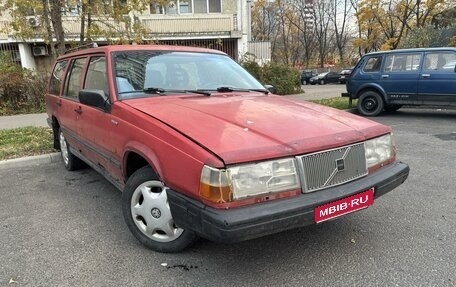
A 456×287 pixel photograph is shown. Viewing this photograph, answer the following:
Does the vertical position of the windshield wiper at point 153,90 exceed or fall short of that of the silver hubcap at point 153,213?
it exceeds it

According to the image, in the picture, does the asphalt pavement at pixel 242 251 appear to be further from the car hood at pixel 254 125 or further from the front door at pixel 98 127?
the car hood at pixel 254 125

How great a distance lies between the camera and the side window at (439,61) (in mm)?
9125

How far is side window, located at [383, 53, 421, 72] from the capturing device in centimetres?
962

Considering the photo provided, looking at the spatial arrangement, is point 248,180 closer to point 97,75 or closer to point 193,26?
point 97,75

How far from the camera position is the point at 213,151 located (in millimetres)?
2453

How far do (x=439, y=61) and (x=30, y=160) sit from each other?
9.07 meters

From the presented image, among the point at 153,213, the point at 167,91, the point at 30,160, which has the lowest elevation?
the point at 30,160

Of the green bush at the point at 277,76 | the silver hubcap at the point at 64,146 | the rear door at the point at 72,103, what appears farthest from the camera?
the green bush at the point at 277,76

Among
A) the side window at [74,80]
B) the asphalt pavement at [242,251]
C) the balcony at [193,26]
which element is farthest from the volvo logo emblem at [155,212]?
the balcony at [193,26]

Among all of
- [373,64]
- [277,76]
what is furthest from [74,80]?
[277,76]

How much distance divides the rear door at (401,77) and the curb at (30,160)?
8.02 metres

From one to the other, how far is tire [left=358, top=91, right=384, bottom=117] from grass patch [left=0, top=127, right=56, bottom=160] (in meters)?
7.86

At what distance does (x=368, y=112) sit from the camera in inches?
416

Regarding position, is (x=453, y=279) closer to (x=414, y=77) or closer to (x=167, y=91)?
(x=167, y=91)
